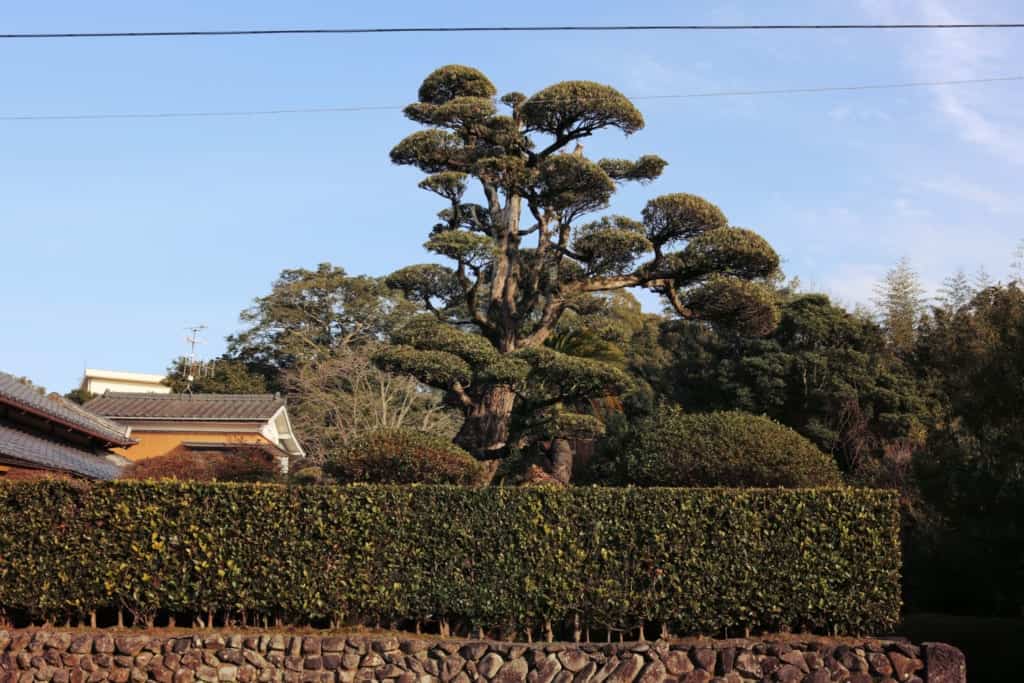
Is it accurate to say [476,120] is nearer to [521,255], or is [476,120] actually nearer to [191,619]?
[521,255]

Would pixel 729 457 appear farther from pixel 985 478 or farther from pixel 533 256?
pixel 533 256

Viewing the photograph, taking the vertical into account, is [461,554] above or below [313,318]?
below

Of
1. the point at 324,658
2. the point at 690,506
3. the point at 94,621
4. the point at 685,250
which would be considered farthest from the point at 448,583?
the point at 685,250

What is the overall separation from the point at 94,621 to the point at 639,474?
636 centimetres

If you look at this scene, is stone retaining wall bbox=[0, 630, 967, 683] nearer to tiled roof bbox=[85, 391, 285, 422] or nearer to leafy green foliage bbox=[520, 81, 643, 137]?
leafy green foliage bbox=[520, 81, 643, 137]

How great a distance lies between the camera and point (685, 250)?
17.2 m

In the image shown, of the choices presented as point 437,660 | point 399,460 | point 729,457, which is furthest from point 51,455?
point 729,457

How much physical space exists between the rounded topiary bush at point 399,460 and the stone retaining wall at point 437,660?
10.2 feet

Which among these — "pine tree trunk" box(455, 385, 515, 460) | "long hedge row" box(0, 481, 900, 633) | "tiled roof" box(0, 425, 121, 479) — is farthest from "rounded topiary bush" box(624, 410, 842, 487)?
"tiled roof" box(0, 425, 121, 479)

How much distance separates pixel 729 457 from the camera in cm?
1231

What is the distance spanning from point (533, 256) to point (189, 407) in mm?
15273

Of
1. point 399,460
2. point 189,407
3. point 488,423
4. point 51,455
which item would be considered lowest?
point 51,455

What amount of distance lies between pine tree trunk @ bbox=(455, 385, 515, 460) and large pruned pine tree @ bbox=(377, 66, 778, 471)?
0.6 inches

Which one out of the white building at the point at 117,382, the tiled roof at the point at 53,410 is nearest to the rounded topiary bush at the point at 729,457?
the tiled roof at the point at 53,410
